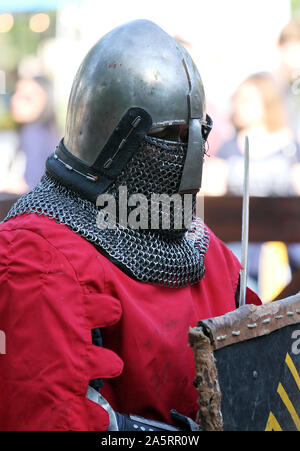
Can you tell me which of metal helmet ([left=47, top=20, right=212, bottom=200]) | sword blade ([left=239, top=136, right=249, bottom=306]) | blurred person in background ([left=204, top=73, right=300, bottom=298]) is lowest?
blurred person in background ([left=204, top=73, right=300, bottom=298])

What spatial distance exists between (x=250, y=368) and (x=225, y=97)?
12.5 feet

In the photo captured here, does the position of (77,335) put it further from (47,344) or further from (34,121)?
(34,121)

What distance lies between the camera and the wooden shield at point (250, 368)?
77.3 inches

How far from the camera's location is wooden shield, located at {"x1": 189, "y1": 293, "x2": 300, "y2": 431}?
1.96 m

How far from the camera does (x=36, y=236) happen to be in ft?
6.88

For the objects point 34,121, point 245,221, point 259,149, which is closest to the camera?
point 245,221

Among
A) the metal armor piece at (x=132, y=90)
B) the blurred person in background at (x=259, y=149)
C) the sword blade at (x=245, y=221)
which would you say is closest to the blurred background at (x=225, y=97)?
the blurred person in background at (x=259, y=149)

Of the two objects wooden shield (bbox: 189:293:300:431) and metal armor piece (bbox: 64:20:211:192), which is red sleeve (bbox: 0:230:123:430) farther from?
metal armor piece (bbox: 64:20:211:192)

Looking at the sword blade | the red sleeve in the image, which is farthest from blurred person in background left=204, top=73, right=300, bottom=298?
the red sleeve

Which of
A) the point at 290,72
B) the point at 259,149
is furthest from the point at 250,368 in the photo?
the point at 290,72

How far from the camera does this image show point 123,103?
2.25 metres

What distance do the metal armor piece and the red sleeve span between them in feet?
1.53

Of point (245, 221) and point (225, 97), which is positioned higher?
point (245, 221)
